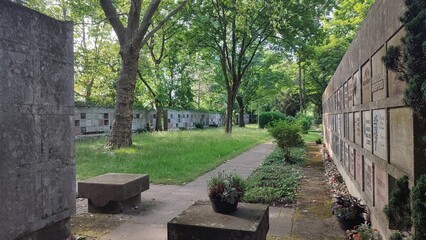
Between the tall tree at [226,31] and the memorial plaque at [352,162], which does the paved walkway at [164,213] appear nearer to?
the memorial plaque at [352,162]

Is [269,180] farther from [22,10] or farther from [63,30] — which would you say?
[22,10]

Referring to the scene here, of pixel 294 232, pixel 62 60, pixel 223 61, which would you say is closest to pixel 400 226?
pixel 294 232

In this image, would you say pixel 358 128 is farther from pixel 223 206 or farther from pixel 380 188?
pixel 223 206

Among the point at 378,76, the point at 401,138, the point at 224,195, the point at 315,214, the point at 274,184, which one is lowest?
the point at 315,214

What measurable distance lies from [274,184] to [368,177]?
3.14 m

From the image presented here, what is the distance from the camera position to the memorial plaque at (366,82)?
4.40 meters

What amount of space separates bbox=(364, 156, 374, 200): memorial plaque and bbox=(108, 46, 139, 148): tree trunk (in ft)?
35.8

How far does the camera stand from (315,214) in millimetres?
5500

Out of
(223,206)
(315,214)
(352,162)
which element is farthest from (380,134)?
(352,162)

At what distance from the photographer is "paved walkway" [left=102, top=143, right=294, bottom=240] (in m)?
4.58

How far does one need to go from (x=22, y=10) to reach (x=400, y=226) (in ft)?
12.5

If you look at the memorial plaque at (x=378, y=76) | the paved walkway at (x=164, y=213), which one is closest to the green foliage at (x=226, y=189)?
the paved walkway at (x=164, y=213)

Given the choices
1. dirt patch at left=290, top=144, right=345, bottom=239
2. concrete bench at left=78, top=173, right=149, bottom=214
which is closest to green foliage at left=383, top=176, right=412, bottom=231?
dirt patch at left=290, top=144, right=345, bottom=239

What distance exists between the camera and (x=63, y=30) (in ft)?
13.3
